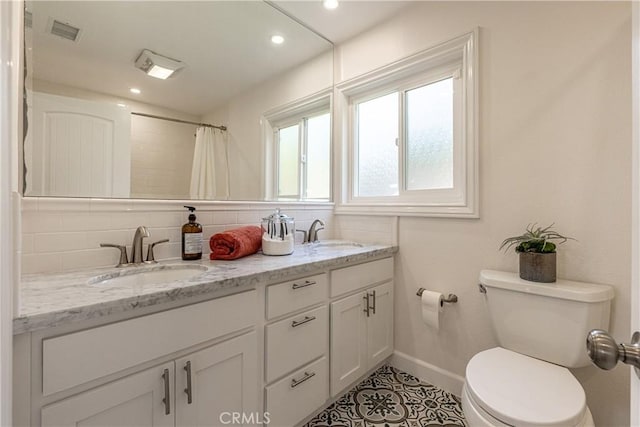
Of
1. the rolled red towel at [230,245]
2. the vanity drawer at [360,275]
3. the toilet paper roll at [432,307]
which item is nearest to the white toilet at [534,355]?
the toilet paper roll at [432,307]

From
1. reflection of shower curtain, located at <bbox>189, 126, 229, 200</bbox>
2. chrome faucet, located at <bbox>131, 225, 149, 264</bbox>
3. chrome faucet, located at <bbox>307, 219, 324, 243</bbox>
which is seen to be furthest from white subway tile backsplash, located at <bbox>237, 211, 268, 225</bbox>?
chrome faucet, located at <bbox>131, 225, 149, 264</bbox>

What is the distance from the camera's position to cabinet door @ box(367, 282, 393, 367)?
1.71 m

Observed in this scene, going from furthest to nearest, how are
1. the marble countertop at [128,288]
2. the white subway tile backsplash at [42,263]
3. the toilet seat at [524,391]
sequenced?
the white subway tile backsplash at [42,263]
the toilet seat at [524,391]
the marble countertop at [128,288]

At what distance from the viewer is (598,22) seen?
122cm

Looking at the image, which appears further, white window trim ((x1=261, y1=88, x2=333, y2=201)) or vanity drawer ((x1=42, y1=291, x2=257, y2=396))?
white window trim ((x1=261, y1=88, x2=333, y2=201))

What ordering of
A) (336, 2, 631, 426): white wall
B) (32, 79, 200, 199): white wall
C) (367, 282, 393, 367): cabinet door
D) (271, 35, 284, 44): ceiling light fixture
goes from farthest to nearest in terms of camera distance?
1. (271, 35, 284, 44): ceiling light fixture
2. (367, 282, 393, 367): cabinet door
3. (32, 79, 200, 199): white wall
4. (336, 2, 631, 426): white wall

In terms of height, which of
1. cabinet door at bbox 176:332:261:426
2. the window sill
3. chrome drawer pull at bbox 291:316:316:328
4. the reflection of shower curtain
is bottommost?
cabinet door at bbox 176:332:261:426

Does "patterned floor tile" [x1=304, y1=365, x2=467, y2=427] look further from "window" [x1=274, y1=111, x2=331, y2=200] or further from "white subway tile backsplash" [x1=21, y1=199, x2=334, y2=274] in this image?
"window" [x1=274, y1=111, x2=331, y2=200]

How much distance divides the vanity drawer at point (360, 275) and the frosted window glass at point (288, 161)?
806 mm

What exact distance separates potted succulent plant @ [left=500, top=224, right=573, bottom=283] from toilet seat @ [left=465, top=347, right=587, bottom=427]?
0.35 m

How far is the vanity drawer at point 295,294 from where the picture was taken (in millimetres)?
1193

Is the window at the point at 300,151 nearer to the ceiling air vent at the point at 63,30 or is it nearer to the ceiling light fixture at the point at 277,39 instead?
the ceiling light fixture at the point at 277,39

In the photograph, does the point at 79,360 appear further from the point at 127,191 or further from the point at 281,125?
the point at 281,125

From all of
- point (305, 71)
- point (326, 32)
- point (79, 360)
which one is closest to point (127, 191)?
point (79, 360)
